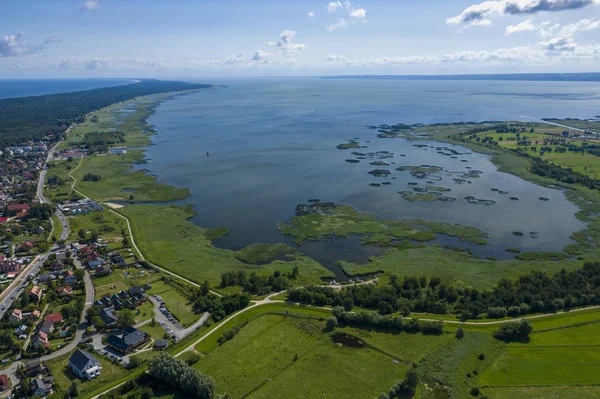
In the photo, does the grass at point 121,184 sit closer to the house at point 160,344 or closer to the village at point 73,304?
the village at point 73,304

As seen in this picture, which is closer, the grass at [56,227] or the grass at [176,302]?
the grass at [176,302]

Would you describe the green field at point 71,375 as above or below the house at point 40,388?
below

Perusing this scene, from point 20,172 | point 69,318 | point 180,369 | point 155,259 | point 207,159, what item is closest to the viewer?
point 180,369

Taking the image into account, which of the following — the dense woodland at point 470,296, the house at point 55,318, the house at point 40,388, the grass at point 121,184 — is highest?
the grass at point 121,184

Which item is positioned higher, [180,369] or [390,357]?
[180,369]

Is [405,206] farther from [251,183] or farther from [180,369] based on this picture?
[180,369]

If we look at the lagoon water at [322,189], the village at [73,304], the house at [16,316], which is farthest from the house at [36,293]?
the lagoon water at [322,189]

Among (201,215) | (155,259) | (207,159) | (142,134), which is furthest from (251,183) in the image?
(142,134)
